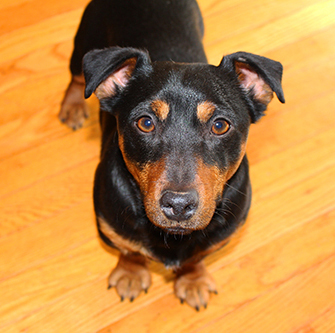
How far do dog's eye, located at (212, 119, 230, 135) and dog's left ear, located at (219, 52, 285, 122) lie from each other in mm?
300

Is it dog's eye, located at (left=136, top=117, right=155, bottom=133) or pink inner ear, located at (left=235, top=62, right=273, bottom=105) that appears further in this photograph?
pink inner ear, located at (left=235, top=62, right=273, bottom=105)

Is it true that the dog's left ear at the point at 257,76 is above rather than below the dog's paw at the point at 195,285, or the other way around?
above

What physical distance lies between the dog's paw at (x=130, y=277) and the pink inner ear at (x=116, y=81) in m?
1.18

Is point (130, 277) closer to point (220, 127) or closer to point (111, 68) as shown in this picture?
point (220, 127)

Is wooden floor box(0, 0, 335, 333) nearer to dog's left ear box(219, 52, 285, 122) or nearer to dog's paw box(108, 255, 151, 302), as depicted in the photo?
dog's paw box(108, 255, 151, 302)

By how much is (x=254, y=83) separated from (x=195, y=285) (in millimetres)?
1445

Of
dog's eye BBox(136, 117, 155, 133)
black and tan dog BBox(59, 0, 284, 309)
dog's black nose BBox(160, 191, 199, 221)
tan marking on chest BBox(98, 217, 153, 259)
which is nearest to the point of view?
dog's black nose BBox(160, 191, 199, 221)

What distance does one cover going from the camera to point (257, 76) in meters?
2.42

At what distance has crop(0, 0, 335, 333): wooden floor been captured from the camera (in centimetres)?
301

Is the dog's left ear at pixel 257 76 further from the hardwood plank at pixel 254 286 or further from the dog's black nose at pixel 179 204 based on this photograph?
the hardwood plank at pixel 254 286

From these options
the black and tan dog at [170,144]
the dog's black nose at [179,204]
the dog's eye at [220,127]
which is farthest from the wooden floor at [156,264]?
the dog's eye at [220,127]

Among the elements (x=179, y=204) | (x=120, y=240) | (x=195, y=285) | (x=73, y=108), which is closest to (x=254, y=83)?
(x=179, y=204)

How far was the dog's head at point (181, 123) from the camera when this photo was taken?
210 cm

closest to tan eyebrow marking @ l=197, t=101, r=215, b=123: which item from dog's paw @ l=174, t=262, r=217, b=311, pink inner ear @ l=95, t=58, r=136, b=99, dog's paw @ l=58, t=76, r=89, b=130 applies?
pink inner ear @ l=95, t=58, r=136, b=99
